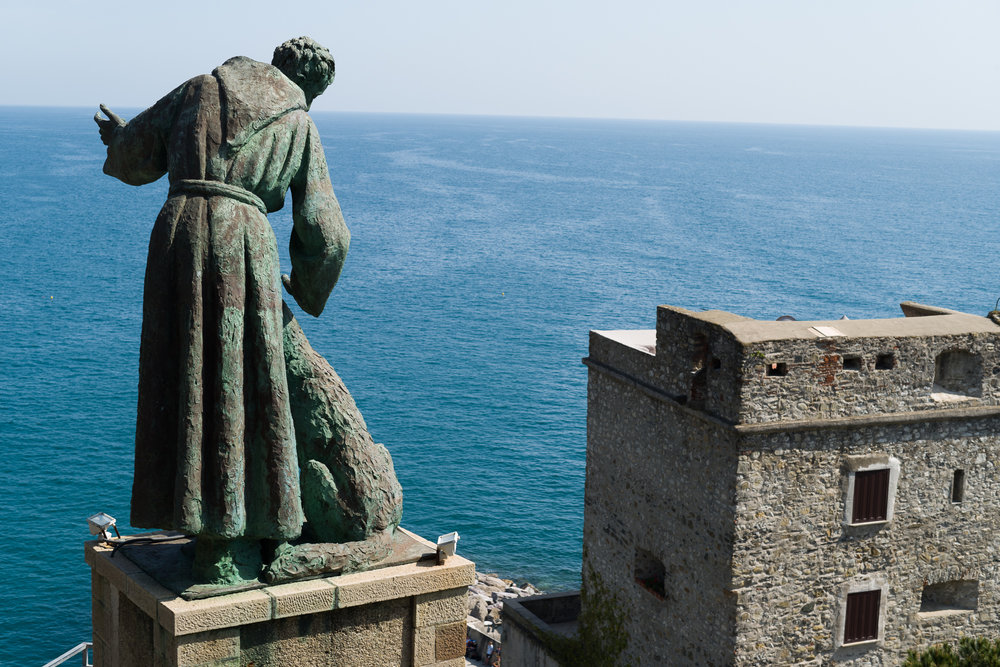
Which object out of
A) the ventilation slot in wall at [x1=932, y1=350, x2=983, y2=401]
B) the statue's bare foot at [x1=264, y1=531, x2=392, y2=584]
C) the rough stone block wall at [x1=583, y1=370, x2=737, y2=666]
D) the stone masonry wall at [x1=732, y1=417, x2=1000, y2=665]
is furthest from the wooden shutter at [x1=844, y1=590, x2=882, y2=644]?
the statue's bare foot at [x1=264, y1=531, x2=392, y2=584]

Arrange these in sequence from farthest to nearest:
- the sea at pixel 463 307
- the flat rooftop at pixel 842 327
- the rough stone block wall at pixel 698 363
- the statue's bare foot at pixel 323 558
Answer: the sea at pixel 463 307
the rough stone block wall at pixel 698 363
the flat rooftop at pixel 842 327
the statue's bare foot at pixel 323 558

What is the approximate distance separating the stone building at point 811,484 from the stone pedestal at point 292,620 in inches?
586

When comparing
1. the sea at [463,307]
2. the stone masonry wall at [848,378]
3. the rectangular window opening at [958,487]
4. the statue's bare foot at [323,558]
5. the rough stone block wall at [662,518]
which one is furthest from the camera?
the sea at [463,307]

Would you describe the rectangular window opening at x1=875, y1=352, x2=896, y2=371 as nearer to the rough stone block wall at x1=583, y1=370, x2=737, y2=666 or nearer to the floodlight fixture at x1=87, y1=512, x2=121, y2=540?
the rough stone block wall at x1=583, y1=370, x2=737, y2=666

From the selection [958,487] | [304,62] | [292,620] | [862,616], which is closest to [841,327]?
[958,487]

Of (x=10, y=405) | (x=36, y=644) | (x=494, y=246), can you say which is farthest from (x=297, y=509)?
(x=494, y=246)

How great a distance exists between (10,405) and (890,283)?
68.9m

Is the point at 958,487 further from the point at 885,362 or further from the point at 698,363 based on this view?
the point at 698,363

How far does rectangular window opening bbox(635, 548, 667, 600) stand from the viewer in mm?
27438

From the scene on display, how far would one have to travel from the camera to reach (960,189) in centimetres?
18988

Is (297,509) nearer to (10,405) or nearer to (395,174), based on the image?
(10,405)

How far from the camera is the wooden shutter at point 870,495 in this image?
83.7 feet

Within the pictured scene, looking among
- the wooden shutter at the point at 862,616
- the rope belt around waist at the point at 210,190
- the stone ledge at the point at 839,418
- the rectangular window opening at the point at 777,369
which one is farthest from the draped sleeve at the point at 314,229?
the wooden shutter at the point at 862,616

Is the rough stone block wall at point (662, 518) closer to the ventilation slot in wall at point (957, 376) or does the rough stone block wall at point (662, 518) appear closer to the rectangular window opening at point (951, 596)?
the ventilation slot in wall at point (957, 376)
